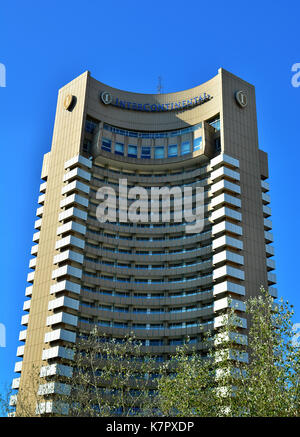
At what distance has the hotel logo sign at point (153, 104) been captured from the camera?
104312mm

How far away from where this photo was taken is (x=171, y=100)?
109 meters

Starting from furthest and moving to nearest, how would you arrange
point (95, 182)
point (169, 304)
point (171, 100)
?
point (171, 100), point (95, 182), point (169, 304)

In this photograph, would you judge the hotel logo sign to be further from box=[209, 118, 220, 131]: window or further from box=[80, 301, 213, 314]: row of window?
box=[80, 301, 213, 314]: row of window

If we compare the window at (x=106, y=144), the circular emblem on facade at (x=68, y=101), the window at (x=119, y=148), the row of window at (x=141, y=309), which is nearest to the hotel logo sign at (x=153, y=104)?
the circular emblem on facade at (x=68, y=101)

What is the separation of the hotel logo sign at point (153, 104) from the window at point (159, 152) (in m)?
9.19

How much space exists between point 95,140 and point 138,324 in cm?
3724

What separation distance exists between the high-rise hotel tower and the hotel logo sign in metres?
0.27

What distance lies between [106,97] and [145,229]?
29.0 metres

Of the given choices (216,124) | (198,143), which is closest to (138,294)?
(198,143)

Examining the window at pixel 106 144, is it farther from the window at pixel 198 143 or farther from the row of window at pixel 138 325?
the row of window at pixel 138 325

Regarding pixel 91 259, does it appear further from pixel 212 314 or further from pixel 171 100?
pixel 171 100

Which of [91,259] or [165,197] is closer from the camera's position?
[91,259]

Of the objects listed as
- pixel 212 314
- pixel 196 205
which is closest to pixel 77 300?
pixel 212 314

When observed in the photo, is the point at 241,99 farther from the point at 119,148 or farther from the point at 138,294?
the point at 138,294
